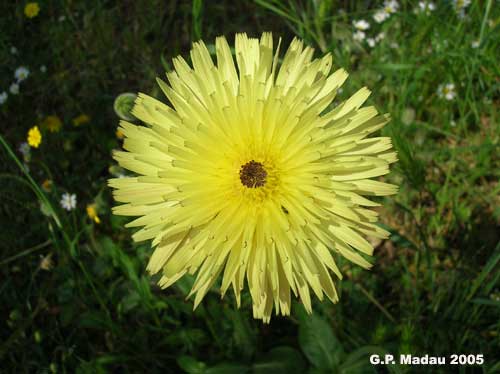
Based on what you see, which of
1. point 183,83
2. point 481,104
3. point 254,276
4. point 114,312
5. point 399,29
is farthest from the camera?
point 399,29

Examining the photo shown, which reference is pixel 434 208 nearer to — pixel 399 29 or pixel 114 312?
pixel 399 29

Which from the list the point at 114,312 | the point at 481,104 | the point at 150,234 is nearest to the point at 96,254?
the point at 114,312

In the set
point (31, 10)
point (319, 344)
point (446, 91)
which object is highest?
point (31, 10)

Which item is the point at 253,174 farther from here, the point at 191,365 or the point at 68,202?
the point at 68,202

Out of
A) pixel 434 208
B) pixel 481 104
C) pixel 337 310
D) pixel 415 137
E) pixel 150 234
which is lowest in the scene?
pixel 337 310

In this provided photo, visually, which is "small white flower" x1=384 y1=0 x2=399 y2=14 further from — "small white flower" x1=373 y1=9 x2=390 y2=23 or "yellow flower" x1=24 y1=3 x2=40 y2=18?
"yellow flower" x1=24 y1=3 x2=40 y2=18

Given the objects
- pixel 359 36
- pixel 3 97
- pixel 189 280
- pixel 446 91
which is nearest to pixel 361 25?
pixel 359 36

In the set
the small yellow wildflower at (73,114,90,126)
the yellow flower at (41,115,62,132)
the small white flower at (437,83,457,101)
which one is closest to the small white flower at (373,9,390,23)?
the small white flower at (437,83,457,101)
